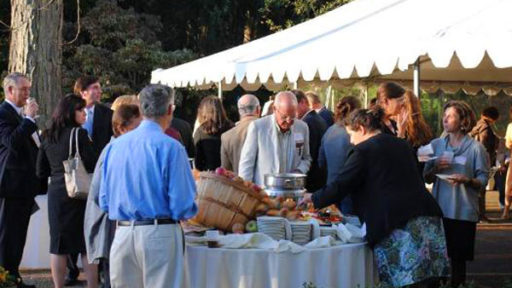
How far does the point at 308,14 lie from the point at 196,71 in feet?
46.8

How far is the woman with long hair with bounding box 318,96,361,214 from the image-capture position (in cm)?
704

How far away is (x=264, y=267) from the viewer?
4.95 metres

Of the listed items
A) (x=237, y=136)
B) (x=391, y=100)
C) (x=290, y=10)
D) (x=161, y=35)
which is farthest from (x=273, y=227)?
(x=290, y=10)

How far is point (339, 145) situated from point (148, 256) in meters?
2.90

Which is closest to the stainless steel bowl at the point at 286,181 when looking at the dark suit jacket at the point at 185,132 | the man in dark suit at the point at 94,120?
the man in dark suit at the point at 94,120

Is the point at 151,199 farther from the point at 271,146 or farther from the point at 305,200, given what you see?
the point at 271,146

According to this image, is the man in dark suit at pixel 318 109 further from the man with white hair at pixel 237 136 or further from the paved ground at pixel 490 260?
Result: the paved ground at pixel 490 260

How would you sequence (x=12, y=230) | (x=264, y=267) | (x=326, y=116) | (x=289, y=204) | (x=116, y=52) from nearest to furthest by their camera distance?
(x=264, y=267), (x=289, y=204), (x=12, y=230), (x=326, y=116), (x=116, y=52)

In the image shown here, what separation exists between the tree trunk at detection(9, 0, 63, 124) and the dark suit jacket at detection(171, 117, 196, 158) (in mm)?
2715

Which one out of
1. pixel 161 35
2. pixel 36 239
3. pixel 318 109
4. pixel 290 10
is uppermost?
pixel 290 10

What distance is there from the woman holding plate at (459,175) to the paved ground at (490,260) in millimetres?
409

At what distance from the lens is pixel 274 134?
22.7ft

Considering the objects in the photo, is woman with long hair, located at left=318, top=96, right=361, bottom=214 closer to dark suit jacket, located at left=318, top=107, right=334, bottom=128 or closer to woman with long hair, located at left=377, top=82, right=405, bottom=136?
woman with long hair, located at left=377, top=82, right=405, bottom=136

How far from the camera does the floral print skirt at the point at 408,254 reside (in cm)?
509
